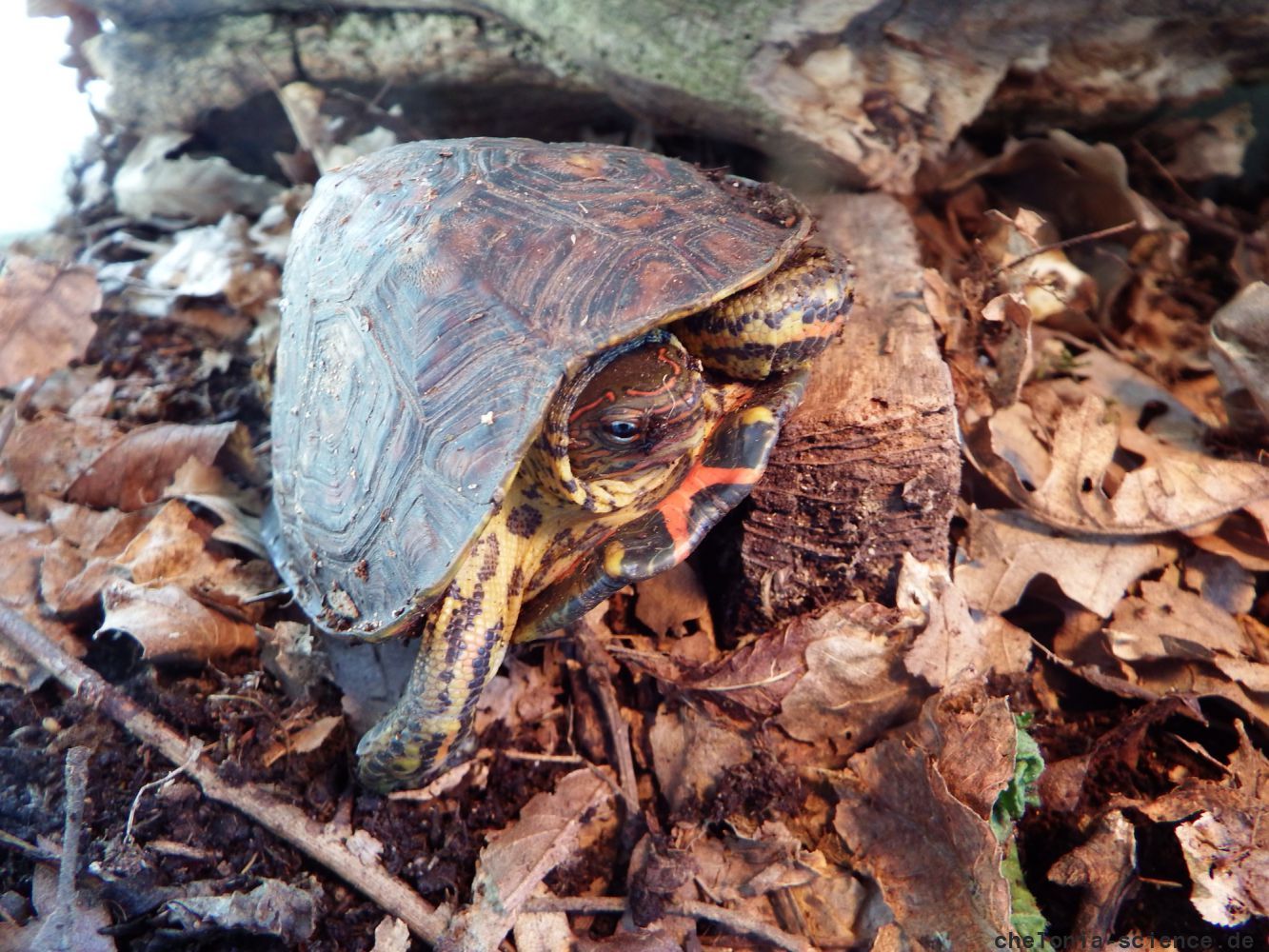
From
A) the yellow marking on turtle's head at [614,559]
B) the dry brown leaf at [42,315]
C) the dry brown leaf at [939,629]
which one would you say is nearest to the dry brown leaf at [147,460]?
the dry brown leaf at [42,315]

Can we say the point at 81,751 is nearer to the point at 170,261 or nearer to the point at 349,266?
the point at 349,266

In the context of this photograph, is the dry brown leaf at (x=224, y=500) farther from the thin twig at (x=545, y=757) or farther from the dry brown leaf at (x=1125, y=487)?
the dry brown leaf at (x=1125, y=487)

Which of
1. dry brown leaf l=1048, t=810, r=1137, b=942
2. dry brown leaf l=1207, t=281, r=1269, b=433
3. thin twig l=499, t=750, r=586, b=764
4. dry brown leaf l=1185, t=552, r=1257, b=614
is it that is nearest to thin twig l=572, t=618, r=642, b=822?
thin twig l=499, t=750, r=586, b=764

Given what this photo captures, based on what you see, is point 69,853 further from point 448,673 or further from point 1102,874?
point 1102,874

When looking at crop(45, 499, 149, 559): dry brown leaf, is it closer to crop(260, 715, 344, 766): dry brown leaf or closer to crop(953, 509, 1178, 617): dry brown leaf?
crop(260, 715, 344, 766): dry brown leaf

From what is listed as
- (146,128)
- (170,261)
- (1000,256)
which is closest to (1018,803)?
(1000,256)

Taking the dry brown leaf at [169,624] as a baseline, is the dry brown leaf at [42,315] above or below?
above

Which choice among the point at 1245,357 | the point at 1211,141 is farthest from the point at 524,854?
the point at 1211,141
